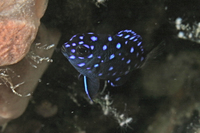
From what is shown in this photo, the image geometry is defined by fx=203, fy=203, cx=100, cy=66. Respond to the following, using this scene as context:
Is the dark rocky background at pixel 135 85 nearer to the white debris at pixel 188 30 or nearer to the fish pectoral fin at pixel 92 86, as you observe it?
the white debris at pixel 188 30

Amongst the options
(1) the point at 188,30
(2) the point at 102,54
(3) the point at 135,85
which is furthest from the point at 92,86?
(1) the point at 188,30

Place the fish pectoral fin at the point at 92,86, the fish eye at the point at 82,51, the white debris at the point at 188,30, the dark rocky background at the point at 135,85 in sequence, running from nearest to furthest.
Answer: the fish eye at the point at 82,51 < the fish pectoral fin at the point at 92,86 < the dark rocky background at the point at 135,85 < the white debris at the point at 188,30

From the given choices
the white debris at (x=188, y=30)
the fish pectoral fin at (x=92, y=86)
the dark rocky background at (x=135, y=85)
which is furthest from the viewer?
the white debris at (x=188, y=30)

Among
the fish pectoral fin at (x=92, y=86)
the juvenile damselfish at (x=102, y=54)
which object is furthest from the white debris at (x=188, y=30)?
the fish pectoral fin at (x=92, y=86)

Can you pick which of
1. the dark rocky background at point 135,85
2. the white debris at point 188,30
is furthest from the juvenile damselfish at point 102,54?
the white debris at point 188,30

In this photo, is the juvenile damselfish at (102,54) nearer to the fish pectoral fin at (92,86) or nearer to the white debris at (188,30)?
the fish pectoral fin at (92,86)

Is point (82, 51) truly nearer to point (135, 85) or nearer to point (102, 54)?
point (102, 54)

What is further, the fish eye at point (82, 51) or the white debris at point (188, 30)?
the white debris at point (188, 30)

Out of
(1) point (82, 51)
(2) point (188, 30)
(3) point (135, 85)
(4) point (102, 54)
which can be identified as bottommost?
(3) point (135, 85)

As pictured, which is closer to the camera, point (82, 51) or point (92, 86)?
point (82, 51)

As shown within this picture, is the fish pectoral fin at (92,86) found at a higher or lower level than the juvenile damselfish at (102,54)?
lower
